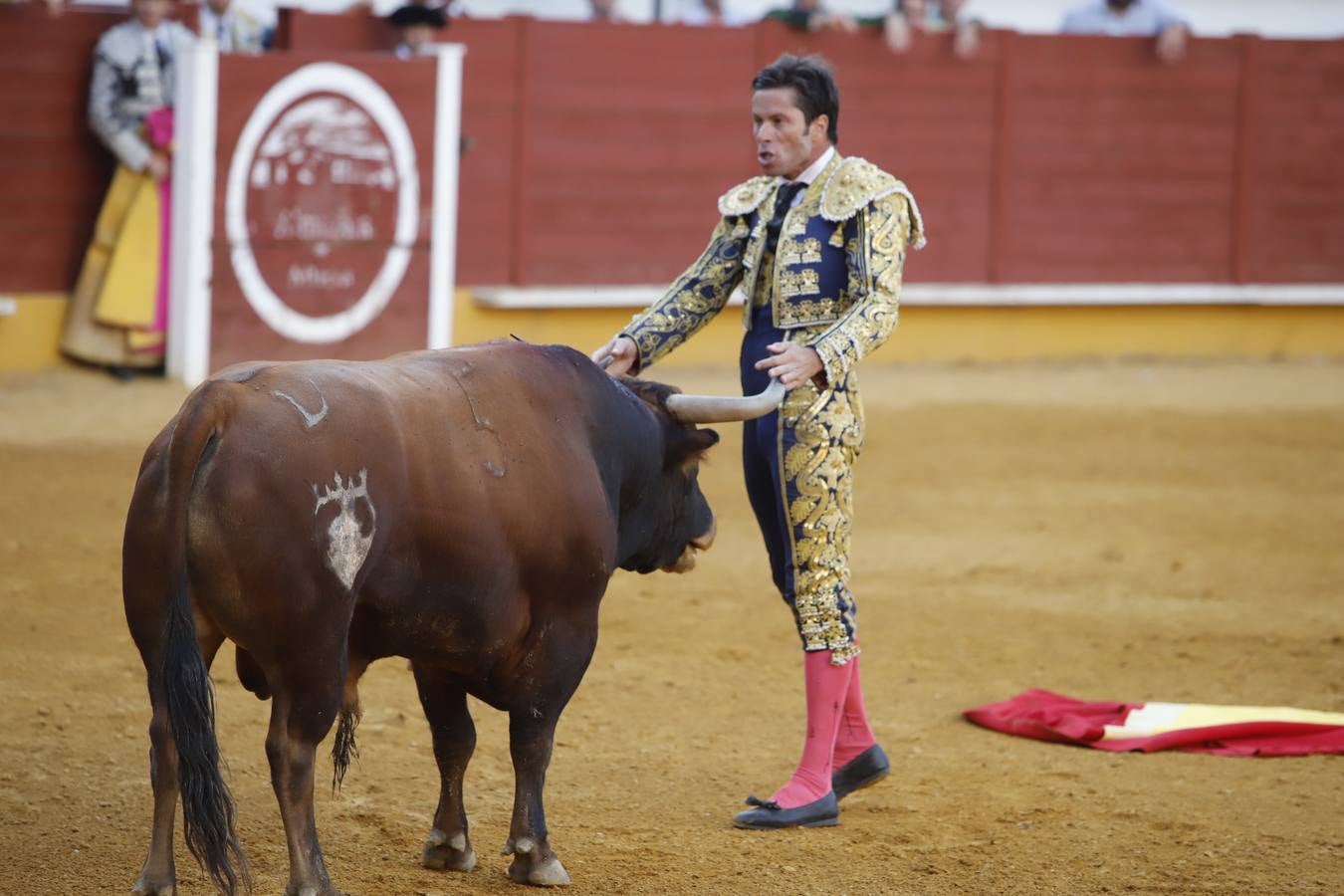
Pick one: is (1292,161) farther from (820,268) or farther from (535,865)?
(535,865)

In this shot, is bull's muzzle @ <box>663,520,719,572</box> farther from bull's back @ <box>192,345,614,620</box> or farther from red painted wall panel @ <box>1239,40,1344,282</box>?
red painted wall panel @ <box>1239,40,1344,282</box>

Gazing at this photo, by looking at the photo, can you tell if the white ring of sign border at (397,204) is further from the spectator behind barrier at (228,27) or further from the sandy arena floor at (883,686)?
the sandy arena floor at (883,686)

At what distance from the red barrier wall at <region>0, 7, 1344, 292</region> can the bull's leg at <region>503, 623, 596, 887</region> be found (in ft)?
19.1

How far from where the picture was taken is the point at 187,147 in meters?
8.38

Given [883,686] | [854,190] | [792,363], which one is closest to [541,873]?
[792,363]

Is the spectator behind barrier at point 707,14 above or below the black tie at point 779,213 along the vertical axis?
above

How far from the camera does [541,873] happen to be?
3273mm

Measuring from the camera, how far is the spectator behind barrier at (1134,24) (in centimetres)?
1107

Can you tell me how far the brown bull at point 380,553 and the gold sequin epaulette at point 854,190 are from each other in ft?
1.31

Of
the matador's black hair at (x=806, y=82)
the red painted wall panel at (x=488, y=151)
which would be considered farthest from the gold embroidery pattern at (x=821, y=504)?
the red painted wall panel at (x=488, y=151)

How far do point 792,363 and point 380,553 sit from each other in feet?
3.04

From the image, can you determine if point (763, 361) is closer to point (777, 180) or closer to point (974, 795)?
point (777, 180)

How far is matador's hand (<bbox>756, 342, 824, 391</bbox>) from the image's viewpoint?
3469mm

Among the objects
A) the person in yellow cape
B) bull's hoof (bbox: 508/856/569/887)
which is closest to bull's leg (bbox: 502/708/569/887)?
bull's hoof (bbox: 508/856/569/887)
